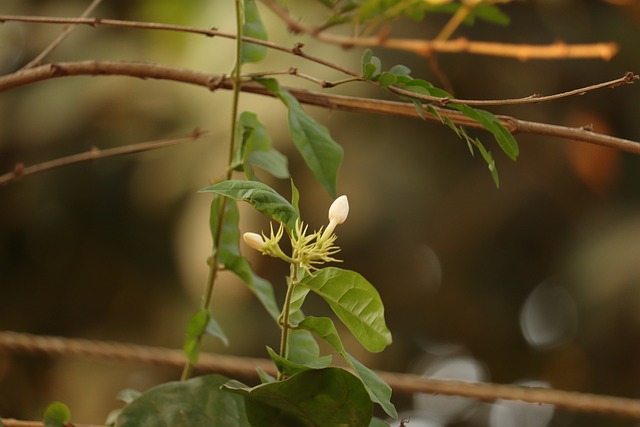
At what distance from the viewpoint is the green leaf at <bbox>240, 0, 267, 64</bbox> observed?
410mm

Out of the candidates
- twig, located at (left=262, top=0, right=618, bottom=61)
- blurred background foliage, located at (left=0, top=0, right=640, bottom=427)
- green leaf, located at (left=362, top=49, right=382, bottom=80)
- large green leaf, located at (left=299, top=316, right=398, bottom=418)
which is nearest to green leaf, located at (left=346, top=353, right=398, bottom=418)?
large green leaf, located at (left=299, top=316, right=398, bottom=418)

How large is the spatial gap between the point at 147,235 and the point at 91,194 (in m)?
0.19

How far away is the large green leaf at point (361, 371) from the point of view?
11.6 inches

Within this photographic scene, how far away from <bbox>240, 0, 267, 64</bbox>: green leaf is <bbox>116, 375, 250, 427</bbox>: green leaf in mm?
148

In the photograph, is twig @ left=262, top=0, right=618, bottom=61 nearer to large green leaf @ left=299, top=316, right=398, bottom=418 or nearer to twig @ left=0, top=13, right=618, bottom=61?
twig @ left=0, top=13, right=618, bottom=61

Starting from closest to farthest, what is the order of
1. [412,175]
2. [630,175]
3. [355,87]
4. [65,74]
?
[65,74]
[355,87]
[412,175]
[630,175]

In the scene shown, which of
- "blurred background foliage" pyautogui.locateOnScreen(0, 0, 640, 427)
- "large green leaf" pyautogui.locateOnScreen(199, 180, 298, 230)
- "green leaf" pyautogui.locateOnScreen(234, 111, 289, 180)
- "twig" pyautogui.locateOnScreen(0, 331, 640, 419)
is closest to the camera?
"large green leaf" pyautogui.locateOnScreen(199, 180, 298, 230)

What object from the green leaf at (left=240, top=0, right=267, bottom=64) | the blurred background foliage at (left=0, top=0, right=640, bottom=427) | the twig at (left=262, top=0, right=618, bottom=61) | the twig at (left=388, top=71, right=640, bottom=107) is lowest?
the blurred background foliage at (left=0, top=0, right=640, bottom=427)

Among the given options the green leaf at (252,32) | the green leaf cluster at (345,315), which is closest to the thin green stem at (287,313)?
the green leaf cluster at (345,315)

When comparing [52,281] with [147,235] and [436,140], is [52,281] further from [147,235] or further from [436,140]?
[436,140]

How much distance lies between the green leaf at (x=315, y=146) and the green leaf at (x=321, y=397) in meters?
0.09

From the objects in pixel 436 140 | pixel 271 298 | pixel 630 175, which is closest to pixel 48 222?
pixel 436 140

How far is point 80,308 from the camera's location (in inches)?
93.7

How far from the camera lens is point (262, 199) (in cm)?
29
